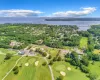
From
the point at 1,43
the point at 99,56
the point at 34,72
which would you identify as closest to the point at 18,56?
the point at 34,72

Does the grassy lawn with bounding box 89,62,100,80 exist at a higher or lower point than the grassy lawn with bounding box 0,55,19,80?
lower

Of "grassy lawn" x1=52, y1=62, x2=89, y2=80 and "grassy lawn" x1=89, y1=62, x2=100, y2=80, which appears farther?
"grassy lawn" x1=89, y1=62, x2=100, y2=80

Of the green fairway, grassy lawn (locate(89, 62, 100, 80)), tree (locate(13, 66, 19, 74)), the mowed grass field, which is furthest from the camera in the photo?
the green fairway

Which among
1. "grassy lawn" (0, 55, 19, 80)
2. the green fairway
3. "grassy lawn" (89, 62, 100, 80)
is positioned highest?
the green fairway

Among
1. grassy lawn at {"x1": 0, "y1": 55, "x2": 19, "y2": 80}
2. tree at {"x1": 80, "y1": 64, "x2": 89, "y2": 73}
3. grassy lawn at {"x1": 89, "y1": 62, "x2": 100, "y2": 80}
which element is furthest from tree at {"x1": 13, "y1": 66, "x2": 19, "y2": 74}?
grassy lawn at {"x1": 89, "y1": 62, "x2": 100, "y2": 80}

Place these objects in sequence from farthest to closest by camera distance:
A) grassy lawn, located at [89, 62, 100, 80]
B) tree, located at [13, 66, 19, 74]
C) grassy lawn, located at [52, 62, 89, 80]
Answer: grassy lawn, located at [89, 62, 100, 80] → tree, located at [13, 66, 19, 74] → grassy lawn, located at [52, 62, 89, 80]

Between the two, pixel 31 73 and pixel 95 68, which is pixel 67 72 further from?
pixel 31 73

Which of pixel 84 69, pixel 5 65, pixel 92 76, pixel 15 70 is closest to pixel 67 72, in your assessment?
pixel 84 69

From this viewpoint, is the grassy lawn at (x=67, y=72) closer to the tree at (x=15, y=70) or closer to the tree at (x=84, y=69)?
the tree at (x=84, y=69)

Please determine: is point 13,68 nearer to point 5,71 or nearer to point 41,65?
point 5,71

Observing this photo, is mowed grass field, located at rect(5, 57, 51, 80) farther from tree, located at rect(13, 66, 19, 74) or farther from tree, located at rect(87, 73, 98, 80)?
tree, located at rect(87, 73, 98, 80)
